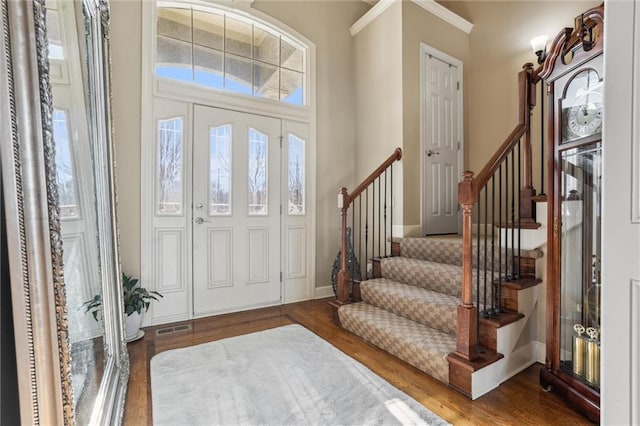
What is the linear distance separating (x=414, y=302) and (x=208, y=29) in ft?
11.2

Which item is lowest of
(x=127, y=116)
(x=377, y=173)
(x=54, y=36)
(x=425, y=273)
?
(x=425, y=273)

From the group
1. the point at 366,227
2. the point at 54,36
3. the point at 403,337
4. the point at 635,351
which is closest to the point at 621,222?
the point at 635,351

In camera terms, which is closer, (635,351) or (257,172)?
(635,351)

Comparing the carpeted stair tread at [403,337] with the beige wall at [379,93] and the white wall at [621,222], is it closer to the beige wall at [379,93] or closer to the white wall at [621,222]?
the white wall at [621,222]

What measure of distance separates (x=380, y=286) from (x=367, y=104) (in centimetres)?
238

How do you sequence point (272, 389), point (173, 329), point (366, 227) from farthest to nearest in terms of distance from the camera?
point (366, 227), point (173, 329), point (272, 389)


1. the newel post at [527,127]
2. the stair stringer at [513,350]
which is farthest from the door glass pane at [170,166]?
the newel post at [527,127]

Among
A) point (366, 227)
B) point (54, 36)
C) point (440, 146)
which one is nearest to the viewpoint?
point (54, 36)

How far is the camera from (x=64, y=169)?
1.16 m

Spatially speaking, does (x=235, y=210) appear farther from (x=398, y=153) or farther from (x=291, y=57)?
(x=291, y=57)

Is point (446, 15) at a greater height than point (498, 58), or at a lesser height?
greater

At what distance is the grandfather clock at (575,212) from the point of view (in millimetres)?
1621

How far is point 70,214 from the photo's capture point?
3.98 ft

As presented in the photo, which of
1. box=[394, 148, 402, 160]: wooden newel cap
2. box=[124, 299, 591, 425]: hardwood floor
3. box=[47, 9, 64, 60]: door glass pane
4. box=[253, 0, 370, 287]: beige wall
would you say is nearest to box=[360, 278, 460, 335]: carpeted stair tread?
box=[124, 299, 591, 425]: hardwood floor
